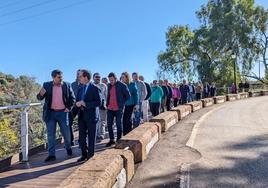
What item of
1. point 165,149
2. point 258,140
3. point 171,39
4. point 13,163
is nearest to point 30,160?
point 13,163

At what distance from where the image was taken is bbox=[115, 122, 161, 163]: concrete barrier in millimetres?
6623

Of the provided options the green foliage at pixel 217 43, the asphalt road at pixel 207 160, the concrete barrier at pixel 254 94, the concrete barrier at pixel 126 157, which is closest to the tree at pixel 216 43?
the green foliage at pixel 217 43

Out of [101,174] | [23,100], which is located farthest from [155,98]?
[23,100]

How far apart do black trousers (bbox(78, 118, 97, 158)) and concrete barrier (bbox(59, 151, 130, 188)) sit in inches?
69.7

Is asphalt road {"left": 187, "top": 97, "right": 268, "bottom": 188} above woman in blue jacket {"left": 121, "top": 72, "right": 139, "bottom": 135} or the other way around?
the other way around

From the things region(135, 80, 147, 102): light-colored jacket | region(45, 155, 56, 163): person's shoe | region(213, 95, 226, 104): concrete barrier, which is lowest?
region(45, 155, 56, 163): person's shoe

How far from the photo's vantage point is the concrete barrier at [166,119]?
10.8 meters

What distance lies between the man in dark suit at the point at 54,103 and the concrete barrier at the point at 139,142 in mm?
1406

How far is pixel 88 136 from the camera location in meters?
7.41

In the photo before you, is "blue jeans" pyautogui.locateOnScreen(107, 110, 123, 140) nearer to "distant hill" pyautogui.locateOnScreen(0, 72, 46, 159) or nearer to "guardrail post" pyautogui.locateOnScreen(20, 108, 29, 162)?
"guardrail post" pyautogui.locateOnScreen(20, 108, 29, 162)

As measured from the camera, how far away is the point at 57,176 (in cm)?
631

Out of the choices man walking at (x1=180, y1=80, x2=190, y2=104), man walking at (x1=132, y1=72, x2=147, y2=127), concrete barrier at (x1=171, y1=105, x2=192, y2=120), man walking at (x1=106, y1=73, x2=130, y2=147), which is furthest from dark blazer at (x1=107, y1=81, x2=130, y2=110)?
man walking at (x1=180, y1=80, x2=190, y2=104)

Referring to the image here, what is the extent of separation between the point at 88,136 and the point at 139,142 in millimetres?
1082

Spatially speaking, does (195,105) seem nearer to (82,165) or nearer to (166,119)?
(166,119)
